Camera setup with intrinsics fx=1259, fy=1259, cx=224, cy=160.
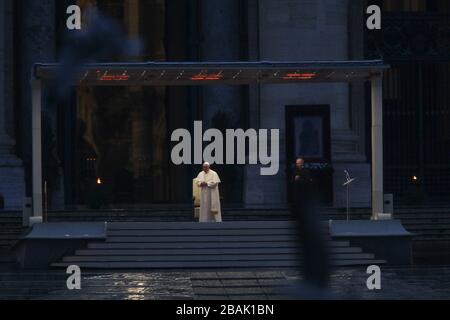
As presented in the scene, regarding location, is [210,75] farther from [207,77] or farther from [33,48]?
[33,48]

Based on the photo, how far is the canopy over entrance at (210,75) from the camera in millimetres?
28953

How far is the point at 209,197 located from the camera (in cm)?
3222

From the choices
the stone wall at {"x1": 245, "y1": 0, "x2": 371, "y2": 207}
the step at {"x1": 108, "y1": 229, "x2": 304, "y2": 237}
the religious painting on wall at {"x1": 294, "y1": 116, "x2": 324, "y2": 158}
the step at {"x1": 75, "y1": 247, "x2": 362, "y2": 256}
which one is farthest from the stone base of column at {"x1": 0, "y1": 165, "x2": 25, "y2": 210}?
the step at {"x1": 75, "y1": 247, "x2": 362, "y2": 256}

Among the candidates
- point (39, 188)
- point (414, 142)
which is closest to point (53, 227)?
point (39, 188)

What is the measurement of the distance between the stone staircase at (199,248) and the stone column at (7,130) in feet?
29.3

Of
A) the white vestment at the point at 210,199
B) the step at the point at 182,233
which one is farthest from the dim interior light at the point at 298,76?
the step at the point at 182,233

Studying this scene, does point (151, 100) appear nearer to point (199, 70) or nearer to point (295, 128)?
point (295, 128)

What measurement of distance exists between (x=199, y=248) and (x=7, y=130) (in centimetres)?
1256

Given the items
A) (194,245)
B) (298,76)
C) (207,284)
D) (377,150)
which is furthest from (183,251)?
(207,284)

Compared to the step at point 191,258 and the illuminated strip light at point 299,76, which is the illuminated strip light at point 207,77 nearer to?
the illuminated strip light at point 299,76

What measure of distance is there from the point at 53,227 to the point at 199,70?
4.98 meters

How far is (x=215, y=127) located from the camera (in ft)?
128

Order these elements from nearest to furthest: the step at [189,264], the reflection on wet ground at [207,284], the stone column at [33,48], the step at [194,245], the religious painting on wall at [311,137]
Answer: the reflection on wet ground at [207,284] < the step at [189,264] < the step at [194,245] < the religious painting on wall at [311,137] < the stone column at [33,48]

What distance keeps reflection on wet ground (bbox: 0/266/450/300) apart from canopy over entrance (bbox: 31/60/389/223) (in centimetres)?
291
